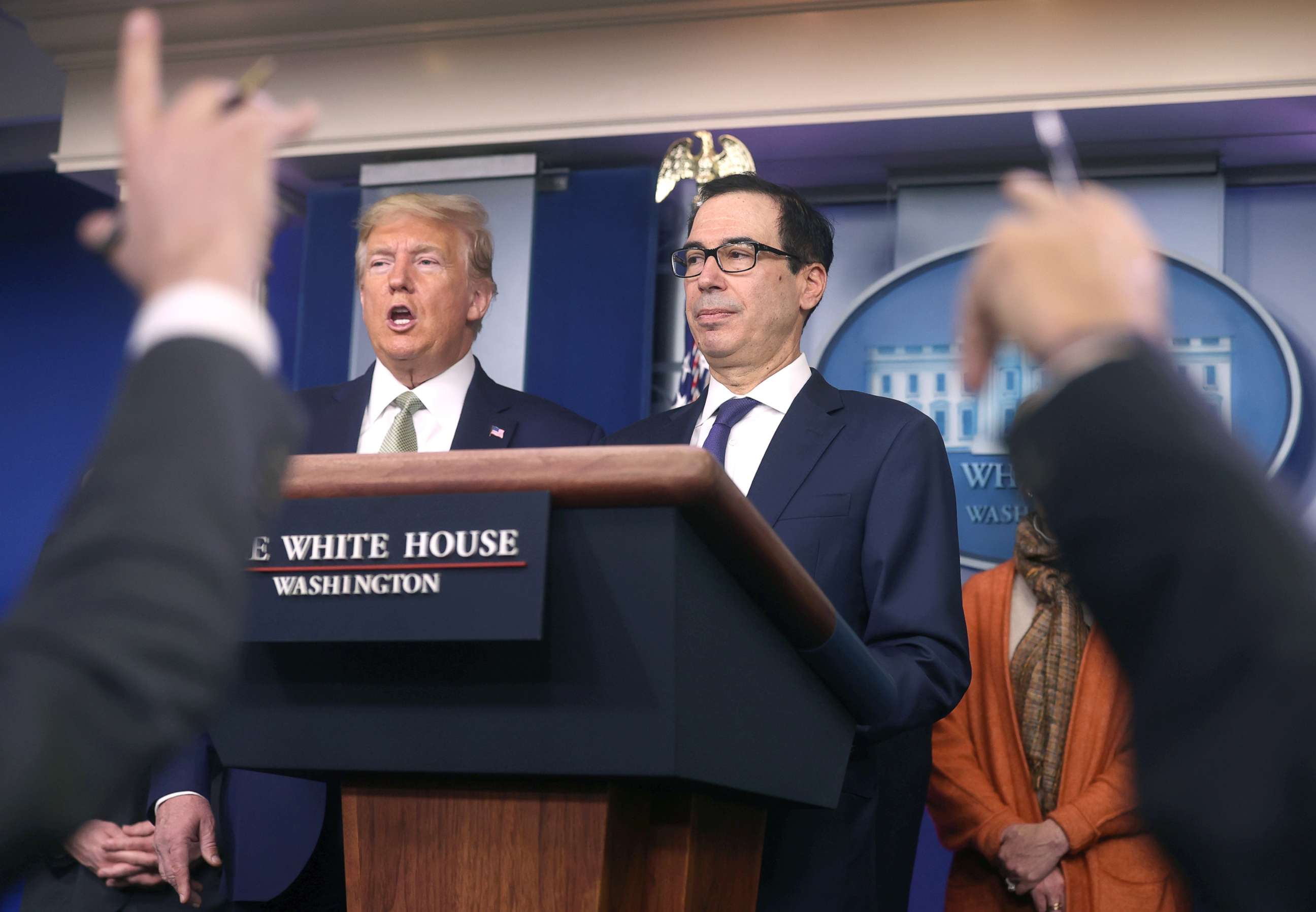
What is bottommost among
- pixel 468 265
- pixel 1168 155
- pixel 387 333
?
pixel 387 333

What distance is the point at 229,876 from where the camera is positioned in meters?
2.08

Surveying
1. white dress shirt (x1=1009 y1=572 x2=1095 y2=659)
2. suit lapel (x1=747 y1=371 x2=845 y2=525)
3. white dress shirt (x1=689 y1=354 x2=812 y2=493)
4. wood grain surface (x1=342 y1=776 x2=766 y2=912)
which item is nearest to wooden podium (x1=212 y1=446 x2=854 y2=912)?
wood grain surface (x1=342 y1=776 x2=766 y2=912)

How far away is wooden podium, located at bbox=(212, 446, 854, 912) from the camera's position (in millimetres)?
1163

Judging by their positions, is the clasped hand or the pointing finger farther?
the clasped hand

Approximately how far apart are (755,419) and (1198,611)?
199 cm

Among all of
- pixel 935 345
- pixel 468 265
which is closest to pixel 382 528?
pixel 468 265

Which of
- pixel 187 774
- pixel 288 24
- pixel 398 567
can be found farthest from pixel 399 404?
pixel 288 24

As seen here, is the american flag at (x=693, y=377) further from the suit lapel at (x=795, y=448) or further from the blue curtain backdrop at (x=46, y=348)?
the blue curtain backdrop at (x=46, y=348)

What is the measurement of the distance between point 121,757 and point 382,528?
23.7 inches

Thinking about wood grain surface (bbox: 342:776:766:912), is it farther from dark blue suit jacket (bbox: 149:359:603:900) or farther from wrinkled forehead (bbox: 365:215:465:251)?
wrinkled forehead (bbox: 365:215:465:251)

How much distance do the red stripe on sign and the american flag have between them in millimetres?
2393

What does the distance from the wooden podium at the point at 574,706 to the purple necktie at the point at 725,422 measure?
3.85 feet

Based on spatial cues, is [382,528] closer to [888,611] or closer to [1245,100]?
[888,611]

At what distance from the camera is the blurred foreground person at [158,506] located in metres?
0.60
